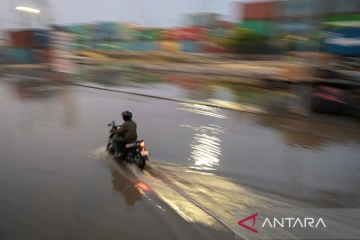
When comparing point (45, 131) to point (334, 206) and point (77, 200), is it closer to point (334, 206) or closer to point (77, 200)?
point (77, 200)

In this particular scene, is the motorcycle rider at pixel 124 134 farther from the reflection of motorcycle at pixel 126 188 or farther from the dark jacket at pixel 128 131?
the reflection of motorcycle at pixel 126 188

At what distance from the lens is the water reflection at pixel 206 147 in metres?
7.39

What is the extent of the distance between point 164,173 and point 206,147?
2.32 meters

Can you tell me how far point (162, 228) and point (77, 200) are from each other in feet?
5.07

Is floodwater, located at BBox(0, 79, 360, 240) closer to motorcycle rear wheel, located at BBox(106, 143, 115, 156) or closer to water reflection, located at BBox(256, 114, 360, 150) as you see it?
→ water reflection, located at BBox(256, 114, 360, 150)

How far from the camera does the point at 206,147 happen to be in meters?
8.67

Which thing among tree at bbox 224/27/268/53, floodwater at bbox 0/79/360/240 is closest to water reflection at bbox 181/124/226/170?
floodwater at bbox 0/79/360/240

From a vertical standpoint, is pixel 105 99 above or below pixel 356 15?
below

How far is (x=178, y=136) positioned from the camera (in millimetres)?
9555

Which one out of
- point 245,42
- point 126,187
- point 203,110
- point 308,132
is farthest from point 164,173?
point 245,42

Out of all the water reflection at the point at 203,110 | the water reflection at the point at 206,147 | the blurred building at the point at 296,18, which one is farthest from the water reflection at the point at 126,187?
the blurred building at the point at 296,18

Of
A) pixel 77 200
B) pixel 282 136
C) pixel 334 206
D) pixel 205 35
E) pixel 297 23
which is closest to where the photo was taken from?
pixel 77 200

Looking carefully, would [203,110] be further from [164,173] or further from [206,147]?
[164,173]

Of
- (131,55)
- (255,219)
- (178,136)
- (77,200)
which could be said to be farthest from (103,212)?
(131,55)
